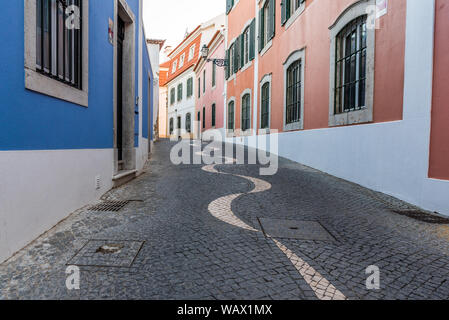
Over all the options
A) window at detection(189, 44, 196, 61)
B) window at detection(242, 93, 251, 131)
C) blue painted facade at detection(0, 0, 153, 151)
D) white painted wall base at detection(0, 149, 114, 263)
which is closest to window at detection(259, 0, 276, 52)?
window at detection(242, 93, 251, 131)

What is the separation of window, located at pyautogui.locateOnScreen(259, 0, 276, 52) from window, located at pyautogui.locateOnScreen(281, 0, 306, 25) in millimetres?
1107

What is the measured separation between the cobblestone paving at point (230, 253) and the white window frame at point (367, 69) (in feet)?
6.59

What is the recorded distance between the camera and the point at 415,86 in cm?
514

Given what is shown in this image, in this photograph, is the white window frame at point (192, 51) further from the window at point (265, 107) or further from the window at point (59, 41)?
the window at point (59, 41)

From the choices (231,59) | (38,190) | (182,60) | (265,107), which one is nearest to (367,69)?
(38,190)

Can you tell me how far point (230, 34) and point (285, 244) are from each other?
17077 millimetres

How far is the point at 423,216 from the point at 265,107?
8985 millimetres

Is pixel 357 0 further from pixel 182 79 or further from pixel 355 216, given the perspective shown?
pixel 182 79

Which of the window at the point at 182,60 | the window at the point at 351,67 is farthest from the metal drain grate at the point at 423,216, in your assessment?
the window at the point at 182,60

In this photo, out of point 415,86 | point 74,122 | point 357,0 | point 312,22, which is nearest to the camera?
point 74,122

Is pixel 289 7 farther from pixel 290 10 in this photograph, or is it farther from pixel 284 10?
pixel 284 10

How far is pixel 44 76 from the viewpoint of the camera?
11.2ft

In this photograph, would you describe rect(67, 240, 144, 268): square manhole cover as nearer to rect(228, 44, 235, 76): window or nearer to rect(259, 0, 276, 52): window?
rect(259, 0, 276, 52): window

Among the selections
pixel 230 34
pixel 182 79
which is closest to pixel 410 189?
pixel 230 34
